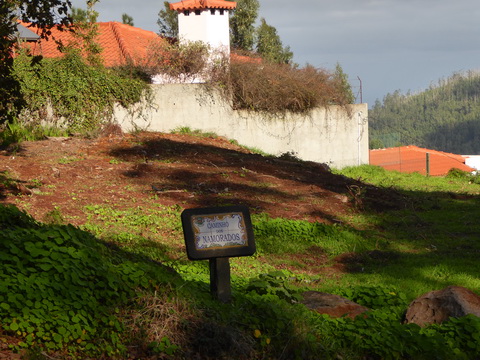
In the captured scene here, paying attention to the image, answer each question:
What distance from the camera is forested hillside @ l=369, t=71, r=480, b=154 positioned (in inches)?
4946

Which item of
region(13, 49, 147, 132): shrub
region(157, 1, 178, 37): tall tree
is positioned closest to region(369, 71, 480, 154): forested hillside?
region(157, 1, 178, 37): tall tree

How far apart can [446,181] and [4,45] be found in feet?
61.2

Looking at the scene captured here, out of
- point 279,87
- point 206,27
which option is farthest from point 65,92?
point 206,27

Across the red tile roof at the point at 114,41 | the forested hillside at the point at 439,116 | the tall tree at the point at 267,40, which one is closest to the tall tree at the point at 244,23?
the tall tree at the point at 267,40

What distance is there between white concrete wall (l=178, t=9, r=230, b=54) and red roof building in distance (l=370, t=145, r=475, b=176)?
1082 cm

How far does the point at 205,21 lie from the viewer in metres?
30.7

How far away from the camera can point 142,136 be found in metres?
20.9

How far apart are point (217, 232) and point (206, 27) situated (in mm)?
24964

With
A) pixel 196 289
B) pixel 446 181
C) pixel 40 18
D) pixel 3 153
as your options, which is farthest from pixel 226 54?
pixel 196 289

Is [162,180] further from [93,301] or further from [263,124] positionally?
[263,124]

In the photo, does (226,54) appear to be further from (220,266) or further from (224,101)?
(220,266)

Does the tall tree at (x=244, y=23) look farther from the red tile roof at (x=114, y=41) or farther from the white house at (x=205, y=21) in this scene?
the white house at (x=205, y=21)

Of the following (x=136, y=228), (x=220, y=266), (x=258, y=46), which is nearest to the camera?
(x=220, y=266)

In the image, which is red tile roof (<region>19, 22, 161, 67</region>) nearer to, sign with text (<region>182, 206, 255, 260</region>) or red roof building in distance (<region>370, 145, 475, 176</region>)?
red roof building in distance (<region>370, 145, 475, 176</region>)
